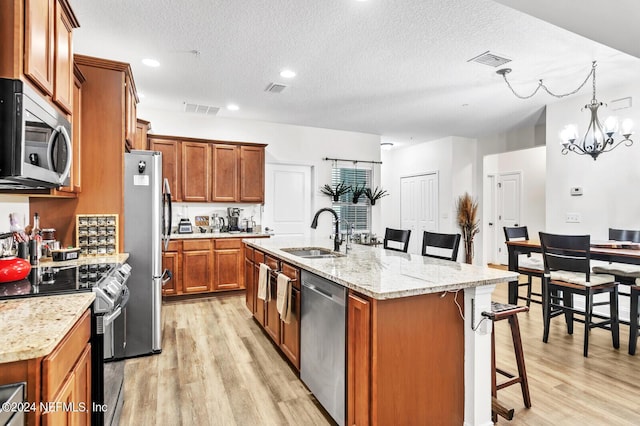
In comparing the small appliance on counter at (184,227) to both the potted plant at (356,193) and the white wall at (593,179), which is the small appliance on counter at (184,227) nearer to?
the potted plant at (356,193)

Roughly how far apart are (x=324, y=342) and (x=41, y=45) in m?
2.10

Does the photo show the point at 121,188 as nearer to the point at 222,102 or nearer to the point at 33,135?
the point at 33,135

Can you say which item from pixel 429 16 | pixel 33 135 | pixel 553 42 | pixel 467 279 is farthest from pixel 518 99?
pixel 33 135

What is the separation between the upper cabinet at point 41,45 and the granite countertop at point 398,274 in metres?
1.68

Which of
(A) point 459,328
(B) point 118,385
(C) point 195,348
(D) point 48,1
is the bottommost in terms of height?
(C) point 195,348

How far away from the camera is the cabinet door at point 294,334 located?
2.53m

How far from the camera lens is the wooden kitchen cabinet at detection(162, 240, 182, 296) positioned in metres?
4.84

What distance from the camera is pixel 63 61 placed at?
2010 mm

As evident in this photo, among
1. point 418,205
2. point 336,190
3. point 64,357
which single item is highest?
point 336,190

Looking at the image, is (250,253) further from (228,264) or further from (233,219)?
(233,219)

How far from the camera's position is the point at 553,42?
322cm

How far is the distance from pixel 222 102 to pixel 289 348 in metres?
3.67

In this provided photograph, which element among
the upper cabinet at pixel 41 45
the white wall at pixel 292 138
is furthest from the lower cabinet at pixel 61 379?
the white wall at pixel 292 138

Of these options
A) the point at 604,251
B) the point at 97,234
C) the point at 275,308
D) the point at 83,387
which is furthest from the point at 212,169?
the point at 604,251
